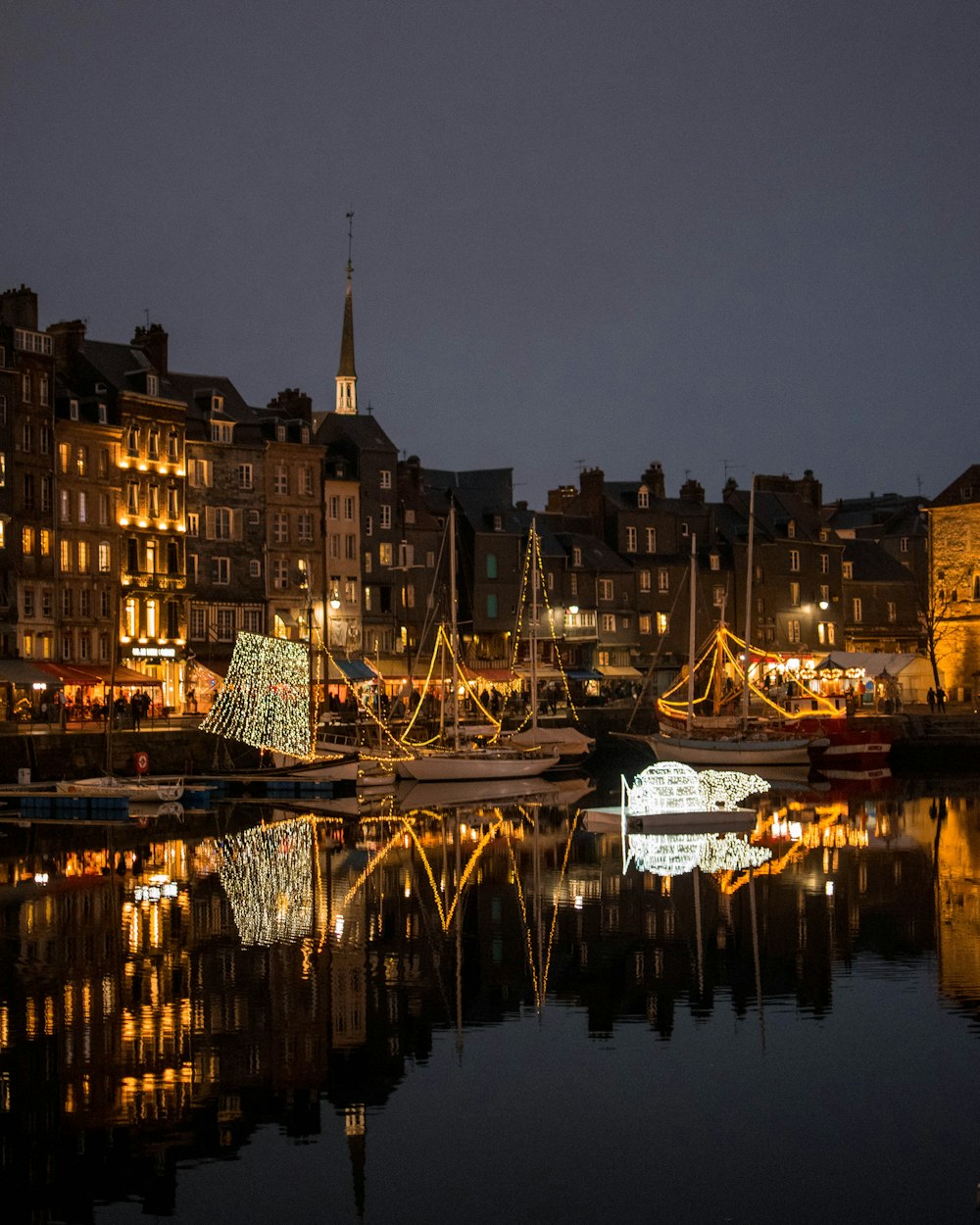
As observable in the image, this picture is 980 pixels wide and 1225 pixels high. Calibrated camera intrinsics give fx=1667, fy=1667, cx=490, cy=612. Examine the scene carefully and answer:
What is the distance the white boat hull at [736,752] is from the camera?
212ft

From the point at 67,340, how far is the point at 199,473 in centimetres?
828

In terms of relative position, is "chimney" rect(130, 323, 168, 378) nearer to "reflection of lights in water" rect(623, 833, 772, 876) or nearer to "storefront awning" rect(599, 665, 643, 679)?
"storefront awning" rect(599, 665, 643, 679)

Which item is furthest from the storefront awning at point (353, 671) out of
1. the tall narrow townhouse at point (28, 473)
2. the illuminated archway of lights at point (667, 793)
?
the illuminated archway of lights at point (667, 793)

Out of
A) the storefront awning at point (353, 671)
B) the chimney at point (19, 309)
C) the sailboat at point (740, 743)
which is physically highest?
the chimney at point (19, 309)

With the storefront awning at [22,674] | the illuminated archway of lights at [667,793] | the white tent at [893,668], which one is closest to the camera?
the illuminated archway of lights at [667,793]

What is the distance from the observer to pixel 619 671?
89938 mm

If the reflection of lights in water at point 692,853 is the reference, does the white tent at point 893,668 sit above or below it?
above

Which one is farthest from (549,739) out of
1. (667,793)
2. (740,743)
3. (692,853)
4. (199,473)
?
(692,853)

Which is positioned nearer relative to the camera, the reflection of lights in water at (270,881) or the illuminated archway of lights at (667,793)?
the reflection of lights in water at (270,881)

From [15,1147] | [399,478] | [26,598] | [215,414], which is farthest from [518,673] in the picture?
[15,1147]

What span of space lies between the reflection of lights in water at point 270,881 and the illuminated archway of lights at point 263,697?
8.20m

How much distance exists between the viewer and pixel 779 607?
96.2 meters

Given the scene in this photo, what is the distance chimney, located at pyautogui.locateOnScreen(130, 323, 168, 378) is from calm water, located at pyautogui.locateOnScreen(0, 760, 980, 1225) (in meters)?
42.4

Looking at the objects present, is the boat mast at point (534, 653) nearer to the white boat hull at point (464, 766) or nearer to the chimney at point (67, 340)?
the white boat hull at point (464, 766)
